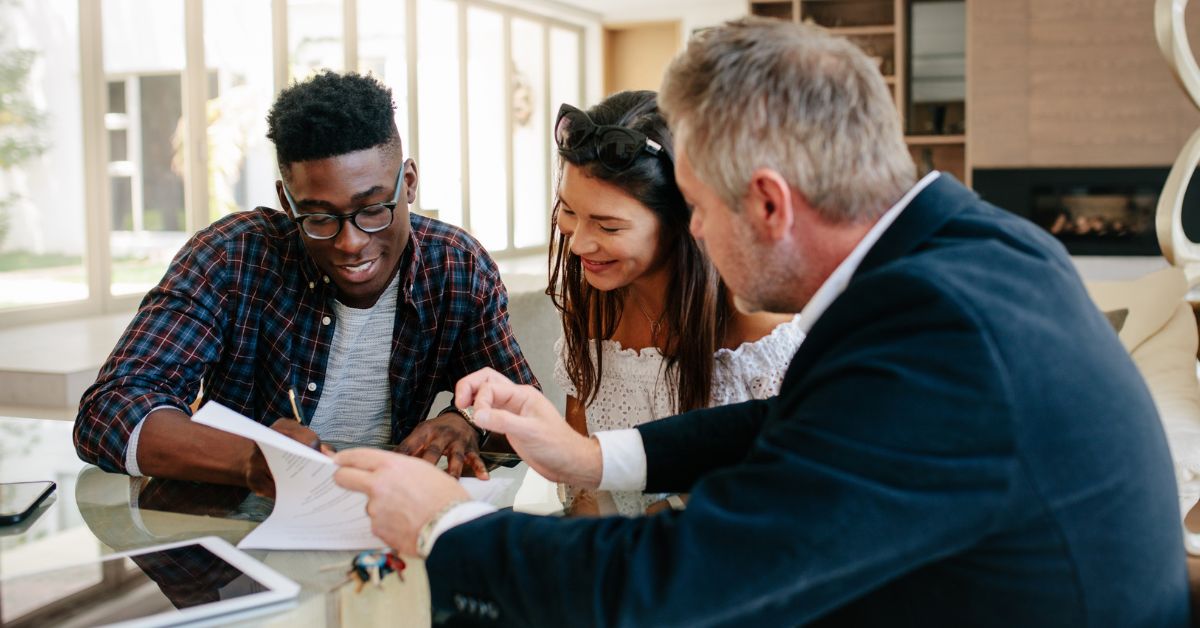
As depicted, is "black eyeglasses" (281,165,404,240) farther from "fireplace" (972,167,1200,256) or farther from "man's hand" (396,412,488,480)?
"fireplace" (972,167,1200,256)

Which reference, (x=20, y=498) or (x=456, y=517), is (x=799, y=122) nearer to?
(x=456, y=517)

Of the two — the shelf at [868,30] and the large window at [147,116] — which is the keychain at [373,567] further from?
the shelf at [868,30]

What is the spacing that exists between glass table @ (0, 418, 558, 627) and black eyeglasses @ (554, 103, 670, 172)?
54cm

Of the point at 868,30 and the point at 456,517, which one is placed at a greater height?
the point at 868,30

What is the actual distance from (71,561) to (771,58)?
3.15ft

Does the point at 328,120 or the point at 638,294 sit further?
the point at 638,294

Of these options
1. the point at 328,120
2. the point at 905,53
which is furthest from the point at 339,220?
the point at 905,53

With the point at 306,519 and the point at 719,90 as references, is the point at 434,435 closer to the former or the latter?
the point at 306,519

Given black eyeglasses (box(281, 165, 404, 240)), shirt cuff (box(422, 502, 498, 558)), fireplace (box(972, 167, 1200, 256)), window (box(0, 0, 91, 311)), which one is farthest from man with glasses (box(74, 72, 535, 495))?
fireplace (box(972, 167, 1200, 256))

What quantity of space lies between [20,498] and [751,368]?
3.87ft

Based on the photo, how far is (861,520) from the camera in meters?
0.86

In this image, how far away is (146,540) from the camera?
1341 millimetres

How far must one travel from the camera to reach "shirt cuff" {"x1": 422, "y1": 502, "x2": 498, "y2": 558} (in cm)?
105

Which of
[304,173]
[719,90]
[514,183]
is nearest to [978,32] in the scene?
[514,183]
